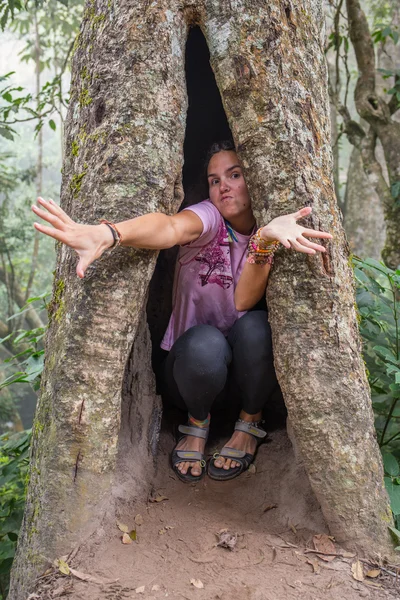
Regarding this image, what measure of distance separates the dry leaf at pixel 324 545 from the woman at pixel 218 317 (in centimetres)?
69

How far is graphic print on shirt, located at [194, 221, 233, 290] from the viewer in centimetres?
314

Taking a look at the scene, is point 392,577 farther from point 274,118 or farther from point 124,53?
point 124,53

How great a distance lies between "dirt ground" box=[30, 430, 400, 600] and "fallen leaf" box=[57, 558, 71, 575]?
0.02m

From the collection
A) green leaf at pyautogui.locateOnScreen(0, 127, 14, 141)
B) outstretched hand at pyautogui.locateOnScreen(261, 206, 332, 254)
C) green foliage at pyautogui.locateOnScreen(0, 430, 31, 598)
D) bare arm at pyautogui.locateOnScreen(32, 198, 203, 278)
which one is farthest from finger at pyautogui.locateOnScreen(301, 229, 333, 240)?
green leaf at pyautogui.locateOnScreen(0, 127, 14, 141)

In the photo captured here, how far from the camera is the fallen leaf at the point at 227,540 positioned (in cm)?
258

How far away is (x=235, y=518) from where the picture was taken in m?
2.86

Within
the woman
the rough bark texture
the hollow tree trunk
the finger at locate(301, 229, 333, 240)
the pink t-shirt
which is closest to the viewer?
the finger at locate(301, 229, 333, 240)

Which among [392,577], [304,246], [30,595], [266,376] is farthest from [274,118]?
[30,595]

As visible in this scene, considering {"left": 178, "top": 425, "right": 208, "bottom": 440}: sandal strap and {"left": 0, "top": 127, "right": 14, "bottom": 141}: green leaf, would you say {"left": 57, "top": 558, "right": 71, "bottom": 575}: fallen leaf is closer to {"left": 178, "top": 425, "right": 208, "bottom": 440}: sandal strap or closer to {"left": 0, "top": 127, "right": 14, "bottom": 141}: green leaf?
{"left": 178, "top": 425, "right": 208, "bottom": 440}: sandal strap

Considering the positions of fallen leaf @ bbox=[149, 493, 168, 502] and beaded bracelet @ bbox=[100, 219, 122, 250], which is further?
fallen leaf @ bbox=[149, 493, 168, 502]

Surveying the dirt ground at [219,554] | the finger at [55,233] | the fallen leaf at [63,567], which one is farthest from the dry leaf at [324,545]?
the finger at [55,233]

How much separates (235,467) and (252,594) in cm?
96

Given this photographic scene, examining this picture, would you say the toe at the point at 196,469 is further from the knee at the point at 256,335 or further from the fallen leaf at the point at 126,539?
the knee at the point at 256,335

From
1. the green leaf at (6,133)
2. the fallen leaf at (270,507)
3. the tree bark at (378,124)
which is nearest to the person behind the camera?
the fallen leaf at (270,507)
